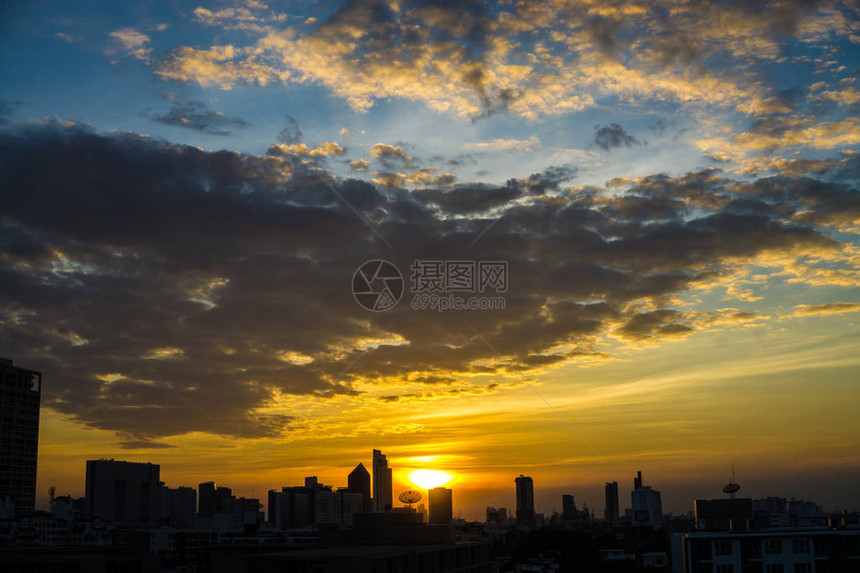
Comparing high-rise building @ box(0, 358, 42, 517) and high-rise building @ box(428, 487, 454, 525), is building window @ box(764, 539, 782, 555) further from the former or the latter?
high-rise building @ box(0, 358, 42, 517)

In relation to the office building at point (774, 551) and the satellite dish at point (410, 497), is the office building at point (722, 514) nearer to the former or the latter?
the office building at point (774, 551)

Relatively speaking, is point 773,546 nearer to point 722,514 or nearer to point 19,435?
point 722,514

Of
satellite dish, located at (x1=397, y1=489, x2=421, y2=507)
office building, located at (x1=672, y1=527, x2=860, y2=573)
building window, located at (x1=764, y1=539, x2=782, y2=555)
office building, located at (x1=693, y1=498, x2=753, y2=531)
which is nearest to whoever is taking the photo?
office building, located at (x1=672, y1=527, x2=860, y2=573)

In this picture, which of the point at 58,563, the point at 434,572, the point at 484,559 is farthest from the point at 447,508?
the point at 58,563

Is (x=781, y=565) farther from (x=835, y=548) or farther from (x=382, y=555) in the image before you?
(x=382, y=555)

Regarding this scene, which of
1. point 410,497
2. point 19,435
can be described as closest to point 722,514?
point 410,497

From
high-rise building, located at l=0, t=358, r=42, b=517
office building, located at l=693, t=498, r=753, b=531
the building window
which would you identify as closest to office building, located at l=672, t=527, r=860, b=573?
the building window

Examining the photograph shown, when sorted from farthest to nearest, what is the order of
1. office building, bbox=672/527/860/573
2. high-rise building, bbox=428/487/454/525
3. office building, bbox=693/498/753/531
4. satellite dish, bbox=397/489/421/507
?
high-rise building, bbox=428/487/454/525 < satellite dish, bbox=397/489/421/507 < office building, bbox=693/498/753/531 < office building, bbox=672/527/860/573

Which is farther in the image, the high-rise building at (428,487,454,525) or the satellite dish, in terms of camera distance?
the high-rise building at (428,487,454,525)
